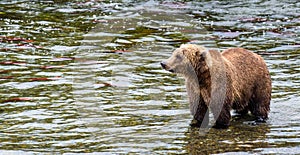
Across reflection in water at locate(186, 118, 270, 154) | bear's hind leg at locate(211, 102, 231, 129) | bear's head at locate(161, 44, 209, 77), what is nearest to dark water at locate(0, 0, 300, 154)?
reflection in water at locate(186, 118, 270, 154)

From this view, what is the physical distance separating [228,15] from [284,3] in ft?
6.79

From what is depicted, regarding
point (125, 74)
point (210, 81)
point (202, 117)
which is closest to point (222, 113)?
point (202, 117)

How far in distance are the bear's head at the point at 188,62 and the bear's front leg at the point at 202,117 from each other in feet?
1.48

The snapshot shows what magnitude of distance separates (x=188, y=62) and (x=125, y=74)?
3.31m

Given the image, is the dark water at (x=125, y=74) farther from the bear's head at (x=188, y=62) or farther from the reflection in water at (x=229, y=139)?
the bear's head at (x=188, y=62)

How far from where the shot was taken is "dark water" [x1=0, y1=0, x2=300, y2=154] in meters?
7.22

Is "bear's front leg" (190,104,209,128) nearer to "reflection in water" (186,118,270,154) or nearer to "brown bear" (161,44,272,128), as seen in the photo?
"brown bear" (161,44,272,128)

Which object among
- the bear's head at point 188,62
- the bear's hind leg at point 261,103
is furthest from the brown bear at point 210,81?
the bear's hind leg at point 261,103

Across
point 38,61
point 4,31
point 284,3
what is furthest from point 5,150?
point 284,3

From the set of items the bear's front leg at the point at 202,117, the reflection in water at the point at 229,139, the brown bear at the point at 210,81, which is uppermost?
the brown bear at the point at 210,81

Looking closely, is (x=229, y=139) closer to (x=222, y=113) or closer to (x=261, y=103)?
(x=222, y=113)

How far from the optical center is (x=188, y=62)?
7.63 metres

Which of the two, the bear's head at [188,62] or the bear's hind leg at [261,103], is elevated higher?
the bear's head at [188,62]

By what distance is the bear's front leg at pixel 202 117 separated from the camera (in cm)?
764
